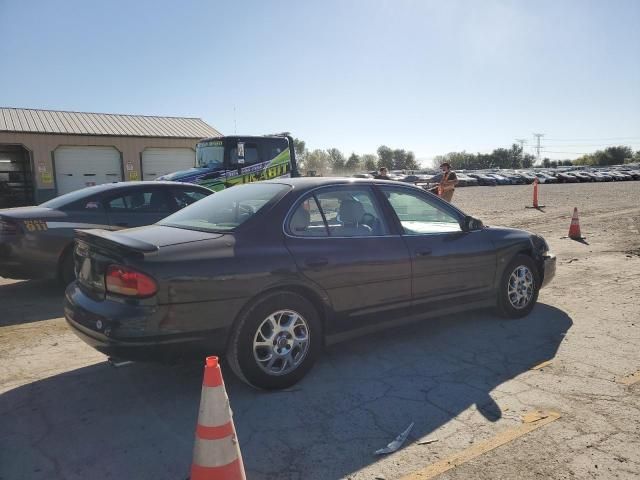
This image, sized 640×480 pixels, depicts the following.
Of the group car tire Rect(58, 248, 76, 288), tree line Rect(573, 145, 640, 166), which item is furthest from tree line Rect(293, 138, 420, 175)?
car tire Rect(58, 248, 76, 288)

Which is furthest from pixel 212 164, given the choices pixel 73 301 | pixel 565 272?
pixel 73 301

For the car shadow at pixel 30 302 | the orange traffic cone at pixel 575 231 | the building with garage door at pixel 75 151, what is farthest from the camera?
the building with garage door at pixel 75 151

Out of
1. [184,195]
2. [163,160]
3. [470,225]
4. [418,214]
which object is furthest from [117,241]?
[163,160]

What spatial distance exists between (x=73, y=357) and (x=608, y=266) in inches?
294

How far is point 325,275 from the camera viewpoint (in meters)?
3.60

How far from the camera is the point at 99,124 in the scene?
2402cm

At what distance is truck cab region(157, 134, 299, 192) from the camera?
1233 cm

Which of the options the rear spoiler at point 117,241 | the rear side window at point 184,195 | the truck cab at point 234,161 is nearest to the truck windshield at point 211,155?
the truck cab at point 234,161

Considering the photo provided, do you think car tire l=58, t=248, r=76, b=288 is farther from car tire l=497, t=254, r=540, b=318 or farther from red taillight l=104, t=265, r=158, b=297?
car tire l=497, t=254, r=540, b=318

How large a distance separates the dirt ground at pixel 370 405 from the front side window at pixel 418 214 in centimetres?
103

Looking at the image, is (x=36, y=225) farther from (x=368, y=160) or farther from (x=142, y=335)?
(x=368, y=160)

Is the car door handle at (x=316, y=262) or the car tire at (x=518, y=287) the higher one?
→ the car door handle at (x=316, y=262)

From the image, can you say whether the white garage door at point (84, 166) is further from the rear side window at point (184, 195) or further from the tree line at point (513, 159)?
the tree line at point (513, 159)

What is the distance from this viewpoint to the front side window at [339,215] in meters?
3.72
